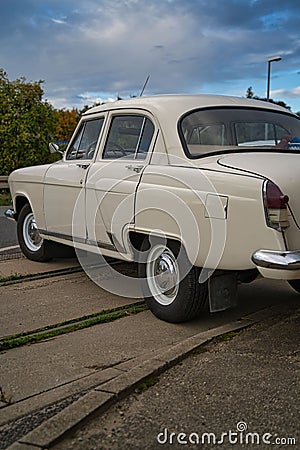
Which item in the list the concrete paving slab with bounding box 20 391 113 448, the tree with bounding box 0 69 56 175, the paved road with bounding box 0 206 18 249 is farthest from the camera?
the tree with bounding box 0 69 56 175

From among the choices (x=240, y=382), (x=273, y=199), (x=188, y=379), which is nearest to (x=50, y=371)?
(x=188, y=379)

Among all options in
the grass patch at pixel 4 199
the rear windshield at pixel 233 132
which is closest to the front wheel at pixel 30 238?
the rear windshield at pixel 233 132

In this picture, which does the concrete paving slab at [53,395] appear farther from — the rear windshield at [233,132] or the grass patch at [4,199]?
the grass patch at [4,199]

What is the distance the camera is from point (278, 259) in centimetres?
429

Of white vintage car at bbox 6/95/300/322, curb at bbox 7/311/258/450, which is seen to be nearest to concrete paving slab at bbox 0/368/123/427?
curb at bbox 7/311/258/450

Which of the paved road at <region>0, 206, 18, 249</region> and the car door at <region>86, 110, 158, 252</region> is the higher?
the car door at <region>86, 110, 158, 252</region>

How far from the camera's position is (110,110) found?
647cm

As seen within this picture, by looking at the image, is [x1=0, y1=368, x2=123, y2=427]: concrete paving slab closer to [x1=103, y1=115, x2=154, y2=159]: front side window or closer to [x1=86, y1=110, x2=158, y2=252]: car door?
[x1=86, y1=110, x2=158, y2=252]: car door

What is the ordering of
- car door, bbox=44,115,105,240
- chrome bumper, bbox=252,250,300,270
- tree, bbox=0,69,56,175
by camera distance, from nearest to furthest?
chrome bumper, bbox=252,250,300,270 → car door, bbox=44,115,105,240 → tree, bbox=0,69,56,175

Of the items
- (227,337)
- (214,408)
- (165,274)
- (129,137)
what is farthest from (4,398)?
(129,137)

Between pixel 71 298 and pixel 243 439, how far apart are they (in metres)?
3.37

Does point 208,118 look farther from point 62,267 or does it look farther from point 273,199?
point 62,267

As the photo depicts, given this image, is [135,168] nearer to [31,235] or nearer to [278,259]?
[278,259]

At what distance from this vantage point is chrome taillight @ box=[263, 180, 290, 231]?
4305 mm
